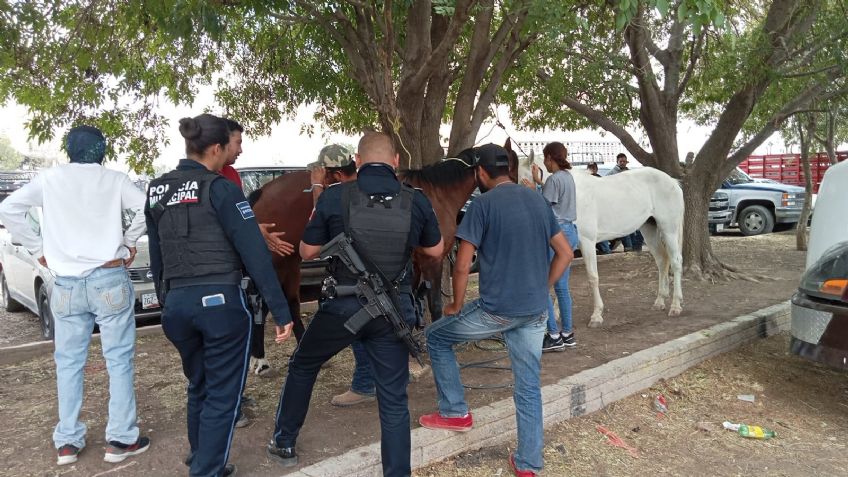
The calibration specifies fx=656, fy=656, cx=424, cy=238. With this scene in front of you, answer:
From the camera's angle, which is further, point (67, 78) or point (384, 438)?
point (67, 78)

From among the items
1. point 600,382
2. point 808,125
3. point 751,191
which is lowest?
point 600,382

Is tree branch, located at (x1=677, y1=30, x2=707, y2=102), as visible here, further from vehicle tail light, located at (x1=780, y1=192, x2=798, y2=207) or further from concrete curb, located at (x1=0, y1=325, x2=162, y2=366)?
vehicle tail light, located at (x1=780, y1=192, x2=798, y2=207)

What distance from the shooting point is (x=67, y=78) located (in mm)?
7527

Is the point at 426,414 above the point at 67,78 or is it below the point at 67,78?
below

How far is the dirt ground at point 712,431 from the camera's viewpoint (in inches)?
163

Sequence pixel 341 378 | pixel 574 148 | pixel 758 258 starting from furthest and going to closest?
pixel 574 148 < pixel 758 258 < pixel 341 378

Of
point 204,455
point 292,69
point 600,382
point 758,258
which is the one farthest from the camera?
point 758,258

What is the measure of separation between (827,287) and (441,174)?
2949 mm

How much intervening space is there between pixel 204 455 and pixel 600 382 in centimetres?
310

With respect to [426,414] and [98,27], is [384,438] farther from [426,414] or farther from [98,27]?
[98,27]

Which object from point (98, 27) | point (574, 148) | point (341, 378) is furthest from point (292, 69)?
point (574, 148)

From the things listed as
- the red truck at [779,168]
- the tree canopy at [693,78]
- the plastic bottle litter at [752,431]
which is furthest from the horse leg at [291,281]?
the red truck at [779,168]

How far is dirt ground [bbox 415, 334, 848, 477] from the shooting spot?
4.15 meters

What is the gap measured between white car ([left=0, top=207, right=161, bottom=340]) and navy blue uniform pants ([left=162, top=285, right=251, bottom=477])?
13.4ft
